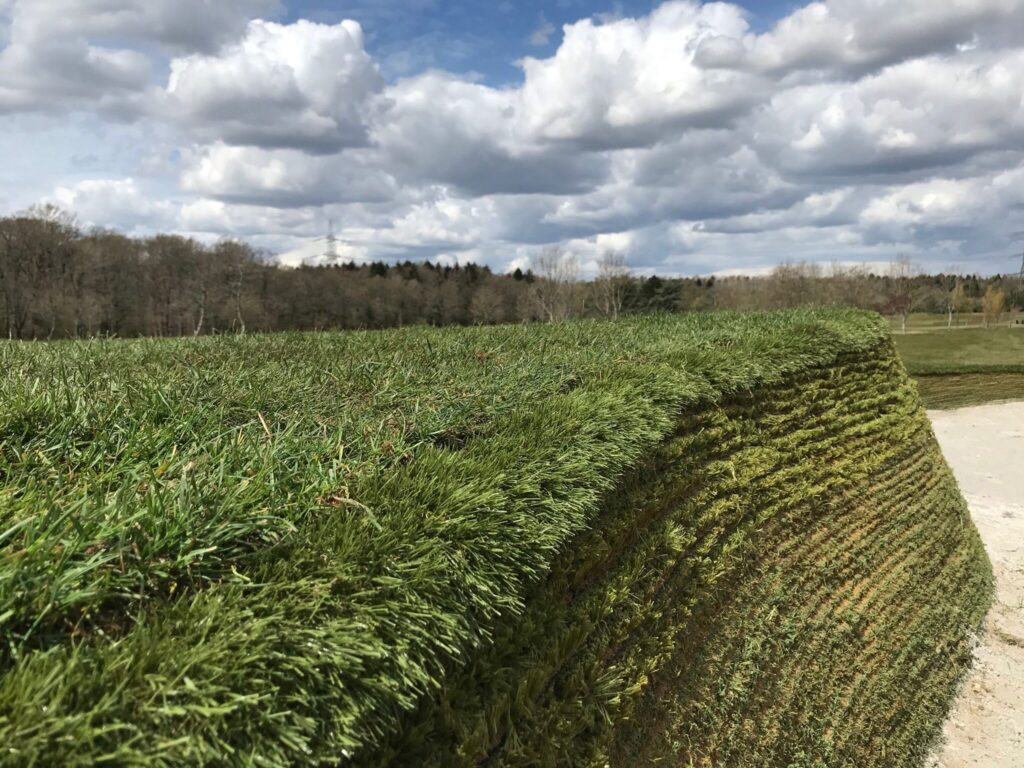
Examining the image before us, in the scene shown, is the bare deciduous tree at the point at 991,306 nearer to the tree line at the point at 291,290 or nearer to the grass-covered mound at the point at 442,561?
the tree line at the point at 291,290

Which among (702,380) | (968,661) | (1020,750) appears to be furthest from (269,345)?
(968,661)

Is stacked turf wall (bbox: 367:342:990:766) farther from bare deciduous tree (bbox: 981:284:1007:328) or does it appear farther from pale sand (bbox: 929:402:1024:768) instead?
bare deciduous tree (bbox: 981:284:1007:328)

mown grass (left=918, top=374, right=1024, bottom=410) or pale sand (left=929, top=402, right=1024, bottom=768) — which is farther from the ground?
mown grass (left=918, top=374, right=1024, bottom=410)

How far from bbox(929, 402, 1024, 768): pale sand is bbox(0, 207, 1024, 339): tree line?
20.9ft

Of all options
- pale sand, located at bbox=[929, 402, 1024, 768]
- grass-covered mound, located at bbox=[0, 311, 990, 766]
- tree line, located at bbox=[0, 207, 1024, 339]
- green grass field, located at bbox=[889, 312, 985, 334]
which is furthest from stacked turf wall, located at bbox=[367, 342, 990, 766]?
A: green grass field, located at bbox=[889, 312, 985, 334]

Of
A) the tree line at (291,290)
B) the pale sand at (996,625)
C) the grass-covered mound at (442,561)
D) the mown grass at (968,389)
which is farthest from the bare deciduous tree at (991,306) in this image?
the grass-covered mound at (442,561)

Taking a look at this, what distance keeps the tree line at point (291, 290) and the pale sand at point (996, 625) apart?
20.9ft

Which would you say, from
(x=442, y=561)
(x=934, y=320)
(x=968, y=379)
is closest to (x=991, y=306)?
(x=934, y=320)

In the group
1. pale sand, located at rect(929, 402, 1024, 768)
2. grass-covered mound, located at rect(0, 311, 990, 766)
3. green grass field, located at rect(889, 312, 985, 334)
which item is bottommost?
pale sand, located at rect(929, 402, 1024, 768)

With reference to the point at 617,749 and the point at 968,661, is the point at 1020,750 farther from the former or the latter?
the point at 617,749

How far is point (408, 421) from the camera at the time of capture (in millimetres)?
3334

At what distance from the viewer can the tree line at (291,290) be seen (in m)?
36.3

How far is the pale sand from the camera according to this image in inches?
255

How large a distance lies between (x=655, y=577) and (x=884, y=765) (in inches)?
143
